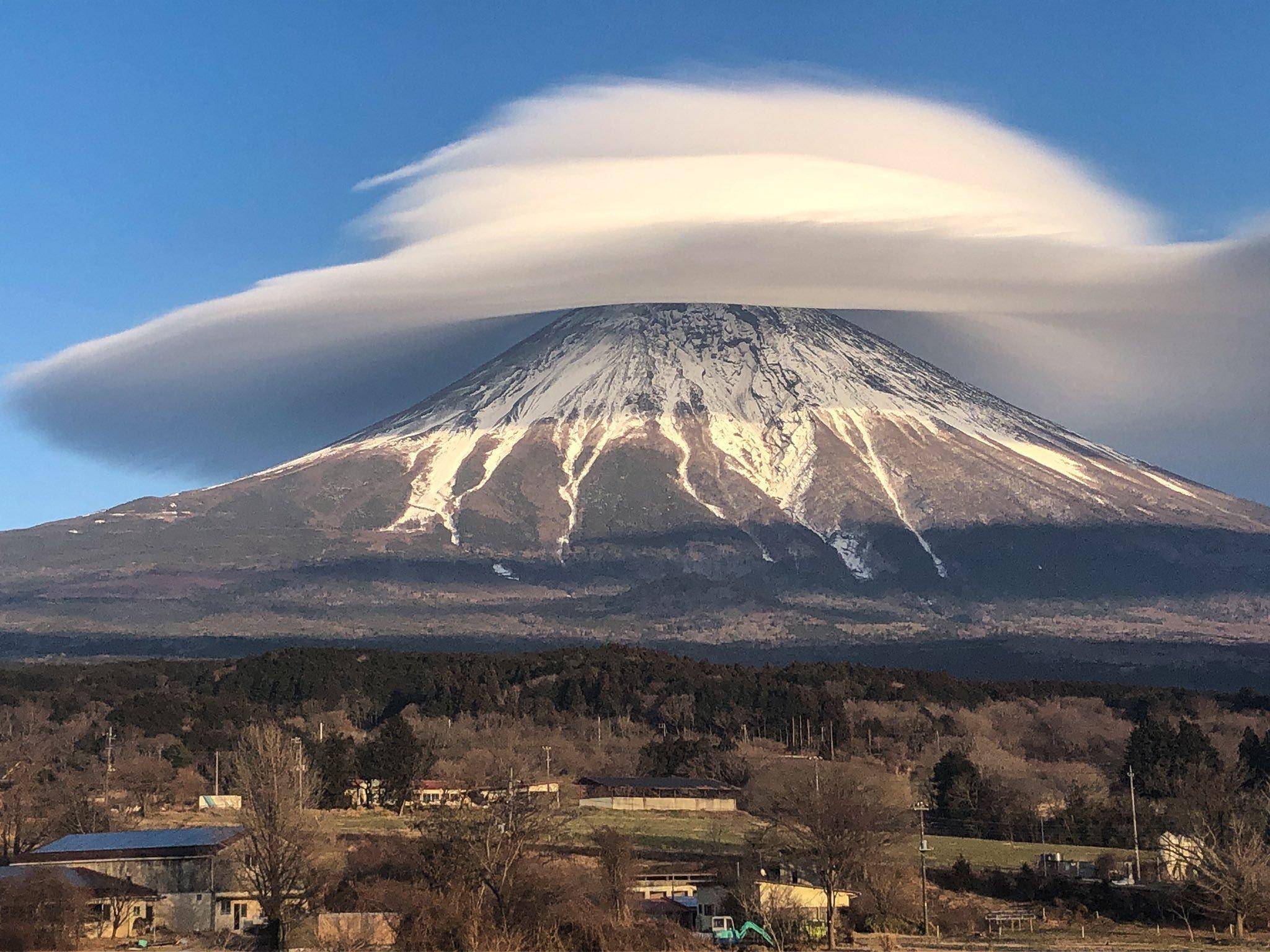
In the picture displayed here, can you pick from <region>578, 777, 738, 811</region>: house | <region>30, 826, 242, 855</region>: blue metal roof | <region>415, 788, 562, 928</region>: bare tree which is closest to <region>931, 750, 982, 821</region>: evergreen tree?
<region>578, 777, 738, 811</region>: house

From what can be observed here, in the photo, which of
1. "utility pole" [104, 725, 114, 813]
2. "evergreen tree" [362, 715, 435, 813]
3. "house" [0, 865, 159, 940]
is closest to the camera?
"house" [0, 865, 159, 940]

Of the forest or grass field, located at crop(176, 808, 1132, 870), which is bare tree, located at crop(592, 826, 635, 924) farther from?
the forest

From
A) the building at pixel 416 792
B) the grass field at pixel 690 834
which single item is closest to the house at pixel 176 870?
the grass field at pixel 690 834

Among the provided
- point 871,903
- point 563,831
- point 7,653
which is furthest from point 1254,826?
point 7,653

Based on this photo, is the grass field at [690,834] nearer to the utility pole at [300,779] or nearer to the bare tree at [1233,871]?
the utility pole at [300,779]

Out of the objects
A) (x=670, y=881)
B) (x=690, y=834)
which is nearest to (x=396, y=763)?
(x=690, y=834)

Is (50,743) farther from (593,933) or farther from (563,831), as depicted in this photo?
(593,933)

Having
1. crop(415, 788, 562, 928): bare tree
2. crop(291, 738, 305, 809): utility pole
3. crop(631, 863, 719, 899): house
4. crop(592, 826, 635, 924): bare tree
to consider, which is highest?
crop(291, 738, 305, 809): utility pole
